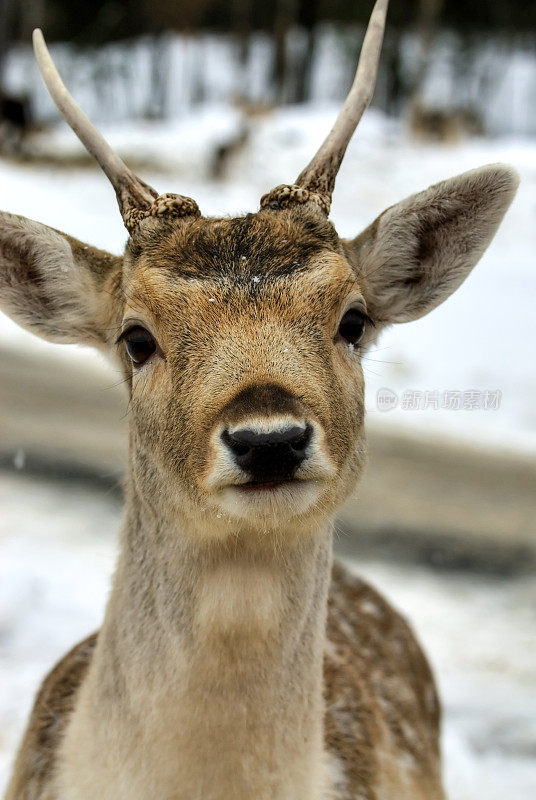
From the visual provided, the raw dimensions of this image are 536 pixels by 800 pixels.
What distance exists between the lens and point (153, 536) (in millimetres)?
2422

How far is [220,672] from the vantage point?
7.43 ft

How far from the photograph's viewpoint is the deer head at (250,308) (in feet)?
6.45

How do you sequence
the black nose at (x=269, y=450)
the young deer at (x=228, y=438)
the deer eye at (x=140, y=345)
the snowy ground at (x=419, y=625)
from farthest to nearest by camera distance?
1. the snowy ground at (x=419, y=625)
2. the deer eye at (x=140, y=345)
3. the young deer at (x=228, y=438)
4. the black nose at (x=269, y=450)

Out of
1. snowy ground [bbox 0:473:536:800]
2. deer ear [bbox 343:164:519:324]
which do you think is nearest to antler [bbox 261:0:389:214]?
deer ear [bbox 343:164:519:324]

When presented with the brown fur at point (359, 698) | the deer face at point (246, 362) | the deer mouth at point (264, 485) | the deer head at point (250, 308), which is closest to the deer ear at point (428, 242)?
the deer head at point (250, 308)

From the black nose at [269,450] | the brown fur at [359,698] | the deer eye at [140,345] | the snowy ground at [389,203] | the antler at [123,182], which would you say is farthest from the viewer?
the snowy ground at [389,203]

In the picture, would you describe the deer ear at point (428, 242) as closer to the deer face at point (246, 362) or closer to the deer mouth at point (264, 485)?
the deer face at point (246, 362)

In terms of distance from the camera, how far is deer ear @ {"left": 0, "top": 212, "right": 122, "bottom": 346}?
2529 mm

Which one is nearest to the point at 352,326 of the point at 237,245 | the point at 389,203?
the point at 237,245

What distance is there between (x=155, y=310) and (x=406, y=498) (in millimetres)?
4731

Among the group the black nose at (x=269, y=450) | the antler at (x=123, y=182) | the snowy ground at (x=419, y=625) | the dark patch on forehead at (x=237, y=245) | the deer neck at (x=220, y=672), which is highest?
the antler at (x=123, y=182)

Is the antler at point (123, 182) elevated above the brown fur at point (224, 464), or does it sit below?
above

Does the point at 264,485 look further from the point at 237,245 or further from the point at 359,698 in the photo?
the point at 359,698

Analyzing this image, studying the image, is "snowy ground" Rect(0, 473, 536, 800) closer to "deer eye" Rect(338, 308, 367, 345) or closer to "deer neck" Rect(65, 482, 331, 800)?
"deer neck" Rect(65, 482, 331, 800)
